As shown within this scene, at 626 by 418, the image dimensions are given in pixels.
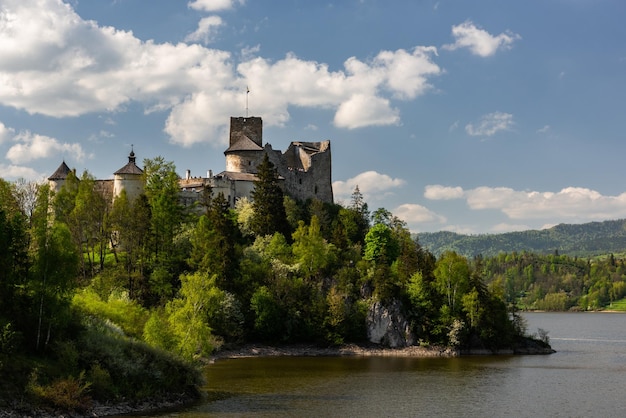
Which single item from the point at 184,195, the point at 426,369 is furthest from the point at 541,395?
the point at 184,195

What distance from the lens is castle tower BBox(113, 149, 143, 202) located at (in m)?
77.2

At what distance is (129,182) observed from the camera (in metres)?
77.4

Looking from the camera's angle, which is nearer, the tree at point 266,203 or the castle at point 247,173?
the tree at point 266,203

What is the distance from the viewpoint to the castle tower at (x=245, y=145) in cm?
8794

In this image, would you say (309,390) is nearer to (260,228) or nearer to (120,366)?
(120,366)

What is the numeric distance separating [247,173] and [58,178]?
2124 cm

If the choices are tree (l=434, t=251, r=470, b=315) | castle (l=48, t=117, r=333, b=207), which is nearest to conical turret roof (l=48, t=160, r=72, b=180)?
castle (l=48, t=117, r=333, b=207)

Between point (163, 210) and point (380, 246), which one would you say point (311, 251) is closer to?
point (380, 246)

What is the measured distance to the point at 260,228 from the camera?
7656cm

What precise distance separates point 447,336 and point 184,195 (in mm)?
31227

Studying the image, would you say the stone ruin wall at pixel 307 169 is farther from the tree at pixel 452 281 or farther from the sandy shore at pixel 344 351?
the sandy shore at pixel 344 351

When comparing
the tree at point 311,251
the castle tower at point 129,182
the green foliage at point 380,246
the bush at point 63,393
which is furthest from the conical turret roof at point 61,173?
the bush at point 63,393

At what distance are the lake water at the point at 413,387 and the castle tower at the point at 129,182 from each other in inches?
944

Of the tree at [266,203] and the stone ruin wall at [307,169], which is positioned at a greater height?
the stone ruin wall at [307,169]
